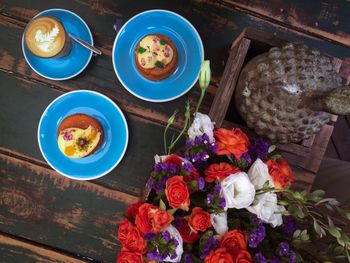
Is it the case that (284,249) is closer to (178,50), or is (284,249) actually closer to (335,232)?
(335,232)

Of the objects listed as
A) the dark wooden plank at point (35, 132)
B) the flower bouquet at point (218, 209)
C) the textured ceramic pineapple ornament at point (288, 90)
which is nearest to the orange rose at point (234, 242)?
the flower bouquet at point (218, 209)

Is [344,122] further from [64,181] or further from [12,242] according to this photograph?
[12,242]

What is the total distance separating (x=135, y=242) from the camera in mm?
687

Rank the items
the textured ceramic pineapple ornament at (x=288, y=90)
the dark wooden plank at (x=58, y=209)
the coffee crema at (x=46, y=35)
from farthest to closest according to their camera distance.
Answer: the dark wooden plank at (x=58, y=209), the coffee crema at (x=46, y=35), the textured ceramic pineapple ornament at (x=288, y=90)

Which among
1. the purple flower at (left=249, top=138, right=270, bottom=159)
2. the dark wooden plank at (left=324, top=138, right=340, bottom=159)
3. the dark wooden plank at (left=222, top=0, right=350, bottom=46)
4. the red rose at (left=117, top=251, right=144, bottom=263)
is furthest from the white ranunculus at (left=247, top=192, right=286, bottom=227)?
the dark wooden plank at (left=324, top=138, right=340, bottom=159)

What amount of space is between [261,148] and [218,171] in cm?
12

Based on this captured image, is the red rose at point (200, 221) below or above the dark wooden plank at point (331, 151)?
below

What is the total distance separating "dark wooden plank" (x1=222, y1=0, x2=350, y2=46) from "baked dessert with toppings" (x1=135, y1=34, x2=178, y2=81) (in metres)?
0.25

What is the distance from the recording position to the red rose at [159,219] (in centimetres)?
67

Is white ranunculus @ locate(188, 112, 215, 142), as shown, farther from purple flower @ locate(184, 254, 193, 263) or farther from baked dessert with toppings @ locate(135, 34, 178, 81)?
baked dessert with toppings @ locate(135, 34, 178, 81)

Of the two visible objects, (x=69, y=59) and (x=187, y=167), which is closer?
(x=187, y=167)

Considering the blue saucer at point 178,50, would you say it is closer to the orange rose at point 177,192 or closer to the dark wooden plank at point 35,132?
the dark wooden plank at point 35,132

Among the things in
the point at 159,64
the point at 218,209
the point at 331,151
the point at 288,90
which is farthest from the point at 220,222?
the point at 331,151

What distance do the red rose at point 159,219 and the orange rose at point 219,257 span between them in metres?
0.09
